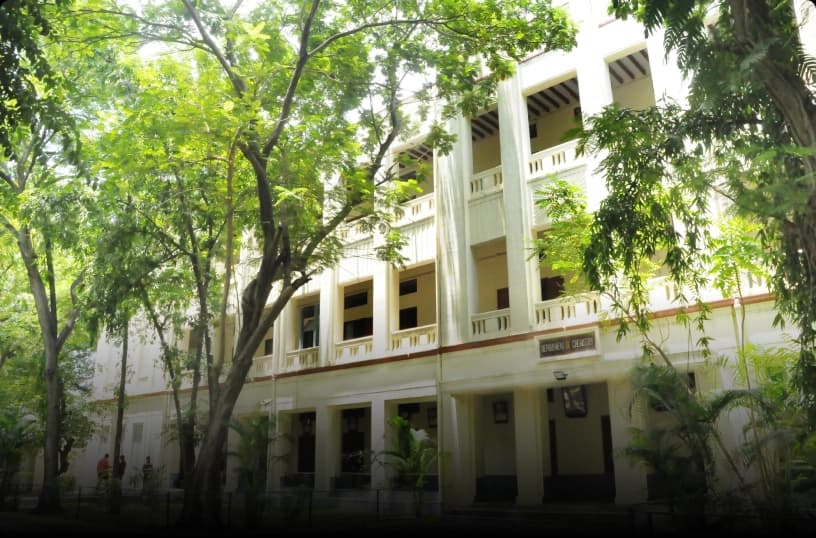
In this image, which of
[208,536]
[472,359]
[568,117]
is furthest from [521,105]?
[208,536]

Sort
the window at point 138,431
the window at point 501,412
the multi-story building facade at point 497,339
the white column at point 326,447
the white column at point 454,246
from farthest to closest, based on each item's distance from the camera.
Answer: the window at point 138,431 → the white column at point 326,447 → the window at point 501,412 → the white column at point 454,246 → the multi-story building facade at point 497,339

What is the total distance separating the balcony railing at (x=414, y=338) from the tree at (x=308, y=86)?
3691 mm

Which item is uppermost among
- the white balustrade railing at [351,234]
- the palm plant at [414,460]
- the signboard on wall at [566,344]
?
the white balustrade railing at [351,234]

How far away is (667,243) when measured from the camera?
8430 millimetres

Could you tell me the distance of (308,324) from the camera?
21109 millimetres

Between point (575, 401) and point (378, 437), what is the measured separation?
5.24 m

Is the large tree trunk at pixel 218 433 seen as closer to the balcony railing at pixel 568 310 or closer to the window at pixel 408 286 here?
the balcony railing at pixel 568 310

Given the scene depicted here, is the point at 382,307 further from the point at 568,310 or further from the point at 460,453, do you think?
the point at 568,310

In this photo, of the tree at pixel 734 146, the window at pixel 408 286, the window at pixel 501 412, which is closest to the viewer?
the tree at pixel 734 146

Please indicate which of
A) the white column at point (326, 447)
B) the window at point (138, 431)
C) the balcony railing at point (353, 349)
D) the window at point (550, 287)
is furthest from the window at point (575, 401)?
the window at point (138, 431)

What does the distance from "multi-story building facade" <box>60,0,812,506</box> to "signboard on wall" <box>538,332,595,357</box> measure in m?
0.03

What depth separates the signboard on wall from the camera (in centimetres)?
1320

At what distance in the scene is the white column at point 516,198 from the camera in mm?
14750

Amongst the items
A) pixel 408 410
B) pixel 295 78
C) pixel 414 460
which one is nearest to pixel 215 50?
pixel 295 78
